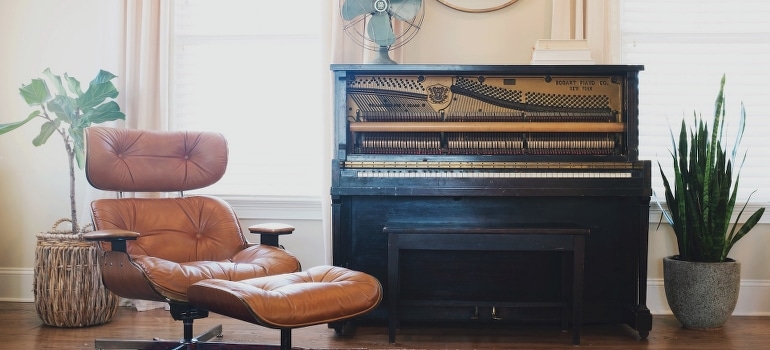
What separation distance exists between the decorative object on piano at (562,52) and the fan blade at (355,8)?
0.91 meters

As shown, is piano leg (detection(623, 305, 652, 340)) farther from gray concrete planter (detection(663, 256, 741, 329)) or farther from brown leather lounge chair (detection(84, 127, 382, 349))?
brown leather lounge chair (detection(84, 127, 382, 349))

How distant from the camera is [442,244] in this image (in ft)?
10.7

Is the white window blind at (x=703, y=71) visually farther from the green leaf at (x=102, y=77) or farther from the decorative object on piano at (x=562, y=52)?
the green leaf at (x=102, y=77)

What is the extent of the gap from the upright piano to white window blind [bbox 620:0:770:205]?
0.76m

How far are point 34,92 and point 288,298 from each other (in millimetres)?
2190

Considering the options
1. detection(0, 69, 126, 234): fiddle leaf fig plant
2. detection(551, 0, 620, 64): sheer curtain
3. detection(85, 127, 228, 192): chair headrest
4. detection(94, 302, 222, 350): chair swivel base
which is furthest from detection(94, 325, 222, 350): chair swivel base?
detection(551, 0, 620, 64): sheer curtain

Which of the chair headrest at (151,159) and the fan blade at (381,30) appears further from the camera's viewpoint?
the fan blade at (381,30)

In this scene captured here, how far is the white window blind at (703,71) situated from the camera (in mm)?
4148

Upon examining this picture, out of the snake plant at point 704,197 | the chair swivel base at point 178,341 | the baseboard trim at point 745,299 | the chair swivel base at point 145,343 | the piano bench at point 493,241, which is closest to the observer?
the chair swivel base at point 178,341

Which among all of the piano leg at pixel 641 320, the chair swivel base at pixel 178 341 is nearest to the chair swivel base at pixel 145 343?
the chair swivel base at pixel 178 341

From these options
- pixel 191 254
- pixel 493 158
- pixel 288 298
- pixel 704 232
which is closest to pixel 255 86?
pixel 191 254

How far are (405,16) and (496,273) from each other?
4.71ft

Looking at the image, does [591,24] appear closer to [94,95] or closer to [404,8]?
[404,8]

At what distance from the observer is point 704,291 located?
3621mm
